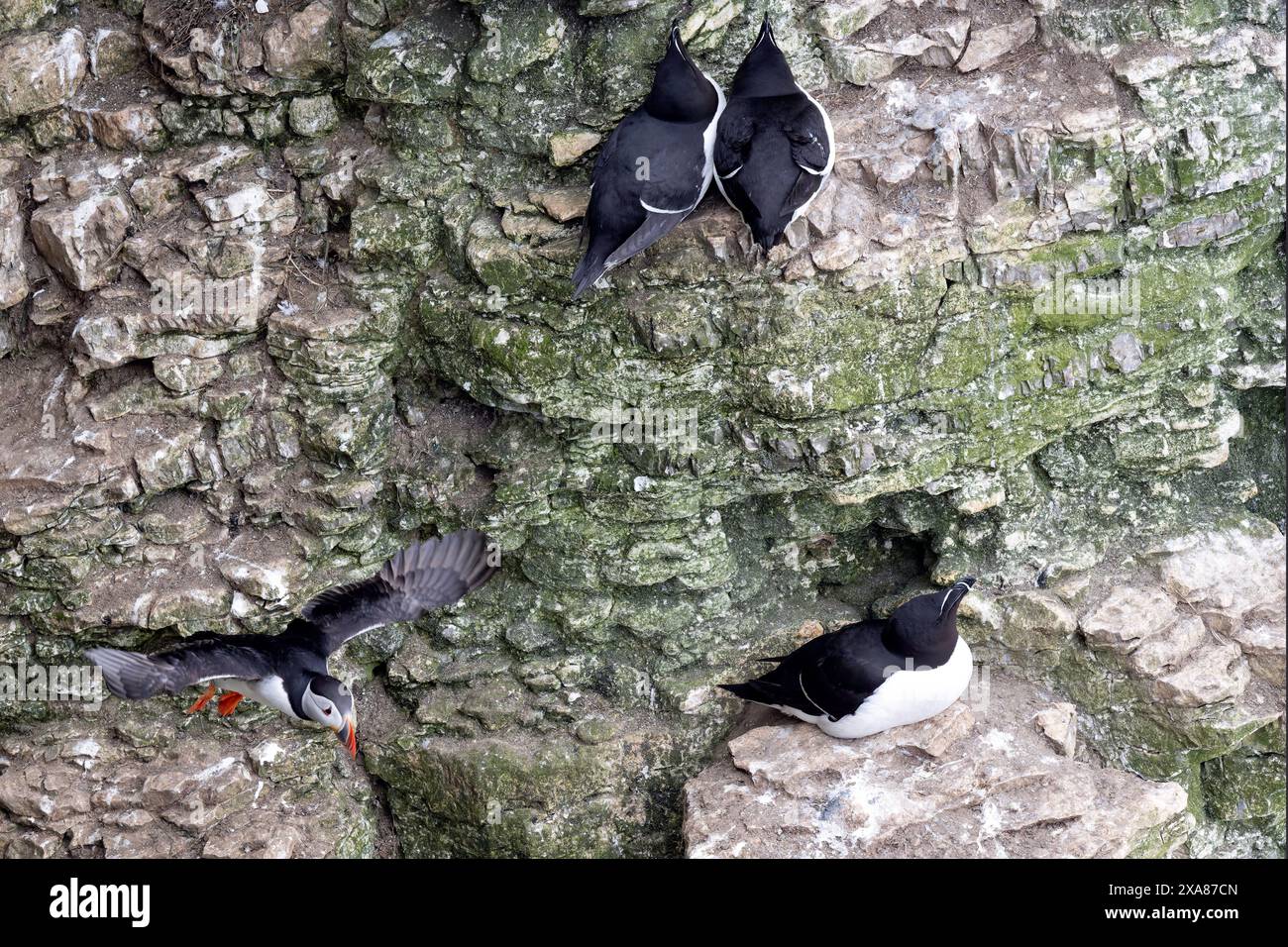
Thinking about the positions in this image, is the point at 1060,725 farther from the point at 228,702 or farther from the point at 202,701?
the point at 202,701

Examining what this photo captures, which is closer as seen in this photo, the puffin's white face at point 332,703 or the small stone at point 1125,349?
the puffin's white face at point 332,703

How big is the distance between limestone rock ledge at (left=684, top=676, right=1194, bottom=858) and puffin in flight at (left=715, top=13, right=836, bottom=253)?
102 inches

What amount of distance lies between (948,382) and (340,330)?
10.1 ft

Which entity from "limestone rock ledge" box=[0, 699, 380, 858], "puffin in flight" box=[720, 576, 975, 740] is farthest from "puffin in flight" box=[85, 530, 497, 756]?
"puffin in flight" box=[720, 576, 975, 740]

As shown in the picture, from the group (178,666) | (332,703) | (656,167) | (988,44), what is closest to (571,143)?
(656,167)

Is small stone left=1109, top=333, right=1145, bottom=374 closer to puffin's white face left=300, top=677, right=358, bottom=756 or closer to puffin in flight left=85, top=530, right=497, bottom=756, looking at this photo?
puffin in flight left=85, top=530, right=497, bottom=756

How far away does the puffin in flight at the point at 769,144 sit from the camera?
6.02 m

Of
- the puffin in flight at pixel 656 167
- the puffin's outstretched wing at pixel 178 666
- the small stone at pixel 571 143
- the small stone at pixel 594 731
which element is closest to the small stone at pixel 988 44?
the puffin in flight at pixel 656 167

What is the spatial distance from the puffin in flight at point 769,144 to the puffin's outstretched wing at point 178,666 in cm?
317

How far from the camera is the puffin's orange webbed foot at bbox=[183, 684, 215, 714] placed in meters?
6.95

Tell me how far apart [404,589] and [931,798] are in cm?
276

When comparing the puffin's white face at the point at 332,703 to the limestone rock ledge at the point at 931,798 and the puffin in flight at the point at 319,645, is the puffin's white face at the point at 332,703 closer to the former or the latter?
the puffin in flight at the point at 319,645

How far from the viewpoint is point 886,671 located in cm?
653

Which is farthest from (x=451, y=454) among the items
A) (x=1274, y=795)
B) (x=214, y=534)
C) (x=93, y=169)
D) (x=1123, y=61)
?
(x=1274, y=795)
